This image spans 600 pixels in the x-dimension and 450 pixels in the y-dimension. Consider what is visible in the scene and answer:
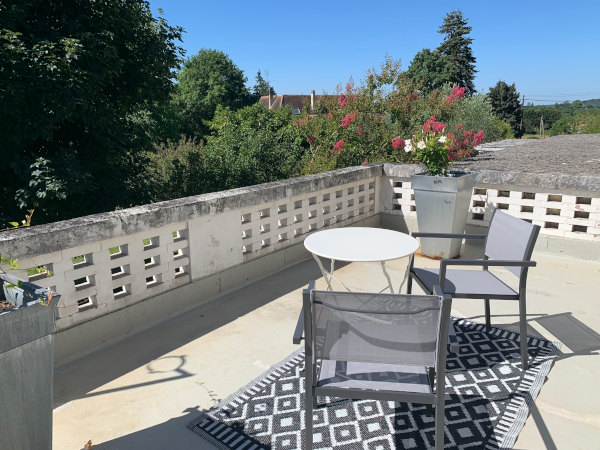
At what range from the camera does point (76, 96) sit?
5633 mm

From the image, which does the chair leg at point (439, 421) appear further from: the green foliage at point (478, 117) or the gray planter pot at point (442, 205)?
the green foliage at point (478, 117)

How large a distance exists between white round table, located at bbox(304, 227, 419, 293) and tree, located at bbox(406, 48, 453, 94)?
3774 cm

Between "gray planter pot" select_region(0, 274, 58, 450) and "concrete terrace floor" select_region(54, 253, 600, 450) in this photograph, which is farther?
"concrete terrace floor" select_region(54, 253, 600, 450)

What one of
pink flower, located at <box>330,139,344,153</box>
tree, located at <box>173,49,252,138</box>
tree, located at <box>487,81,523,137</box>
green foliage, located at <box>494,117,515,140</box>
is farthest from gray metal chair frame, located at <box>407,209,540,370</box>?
tree, located at <box>487,81,523,137</box>

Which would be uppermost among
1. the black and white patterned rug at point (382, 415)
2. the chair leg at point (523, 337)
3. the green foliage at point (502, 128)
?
the green foliage at point (502, 128)

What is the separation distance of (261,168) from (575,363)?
227 inches

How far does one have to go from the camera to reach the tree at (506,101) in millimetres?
40906

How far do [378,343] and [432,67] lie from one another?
4107 centimetres

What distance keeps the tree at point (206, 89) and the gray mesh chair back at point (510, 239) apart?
33.1 m

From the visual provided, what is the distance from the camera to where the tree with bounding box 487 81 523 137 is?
40906 millimetres

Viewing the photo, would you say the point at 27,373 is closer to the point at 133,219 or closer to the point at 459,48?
the point at 133,219

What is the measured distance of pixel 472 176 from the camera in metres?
4.79

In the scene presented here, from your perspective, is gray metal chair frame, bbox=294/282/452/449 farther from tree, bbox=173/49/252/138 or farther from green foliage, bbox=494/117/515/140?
tree, bbox=173/49/252/138

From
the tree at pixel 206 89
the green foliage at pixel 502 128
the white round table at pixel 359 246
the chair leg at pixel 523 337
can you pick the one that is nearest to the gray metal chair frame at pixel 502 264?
the chair leg at pixel 523 337
